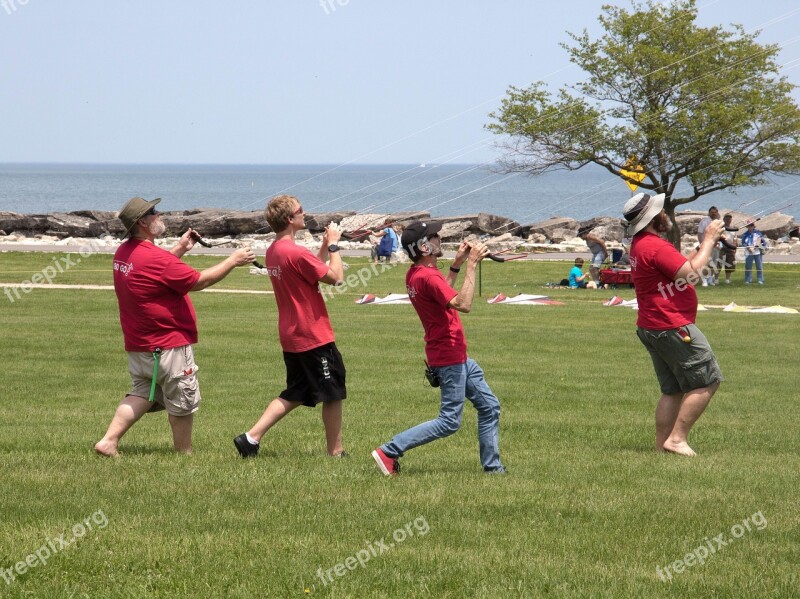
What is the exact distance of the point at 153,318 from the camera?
300 inches

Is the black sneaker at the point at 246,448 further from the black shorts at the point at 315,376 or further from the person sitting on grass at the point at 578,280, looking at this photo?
the person sitting on grass at the point at 578,280

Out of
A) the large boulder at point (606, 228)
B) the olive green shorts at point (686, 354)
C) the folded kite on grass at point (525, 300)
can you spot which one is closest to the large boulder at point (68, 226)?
the large boulder at point (606, 228)

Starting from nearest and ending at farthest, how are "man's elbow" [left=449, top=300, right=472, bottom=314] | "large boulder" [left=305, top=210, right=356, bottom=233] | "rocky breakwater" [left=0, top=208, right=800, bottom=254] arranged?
"man's elbow" [left=449, top=300, right=472, bottom=314]
"rocky breakwater" [left=0, top=208, right=800, bottom=254]
"large boulder" [left=305, top=210, right=356, bottom=233]

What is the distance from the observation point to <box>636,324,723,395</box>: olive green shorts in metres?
8.17

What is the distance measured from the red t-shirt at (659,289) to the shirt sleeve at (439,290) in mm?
1732

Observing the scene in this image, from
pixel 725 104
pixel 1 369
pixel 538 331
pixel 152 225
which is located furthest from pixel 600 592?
pixel 725 104

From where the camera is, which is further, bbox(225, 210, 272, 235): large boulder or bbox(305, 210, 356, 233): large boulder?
bbox(305, 210, 356, 233): large boulder

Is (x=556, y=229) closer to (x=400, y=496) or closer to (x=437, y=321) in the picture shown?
(x=437, y=321)

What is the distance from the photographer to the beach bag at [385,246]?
1474 inches

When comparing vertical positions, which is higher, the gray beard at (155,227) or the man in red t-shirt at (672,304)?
the gray beard at (155,227)

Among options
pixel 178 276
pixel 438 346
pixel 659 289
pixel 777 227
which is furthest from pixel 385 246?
pixel 438 346

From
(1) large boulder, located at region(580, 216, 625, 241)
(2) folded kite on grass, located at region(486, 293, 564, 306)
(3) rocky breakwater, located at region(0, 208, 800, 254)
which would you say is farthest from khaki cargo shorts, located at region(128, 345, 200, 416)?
(1) large boulder, located at region(580, 216, 625, 241)

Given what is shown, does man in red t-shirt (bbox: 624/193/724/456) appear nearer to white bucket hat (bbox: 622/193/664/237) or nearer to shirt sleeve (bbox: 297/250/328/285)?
white bucket hat (bbox: 622/193/664/237)

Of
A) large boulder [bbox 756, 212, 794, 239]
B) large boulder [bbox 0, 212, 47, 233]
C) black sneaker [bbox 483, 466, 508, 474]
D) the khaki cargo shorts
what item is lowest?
large boulder [bbox 0, 212, 47, 233]
